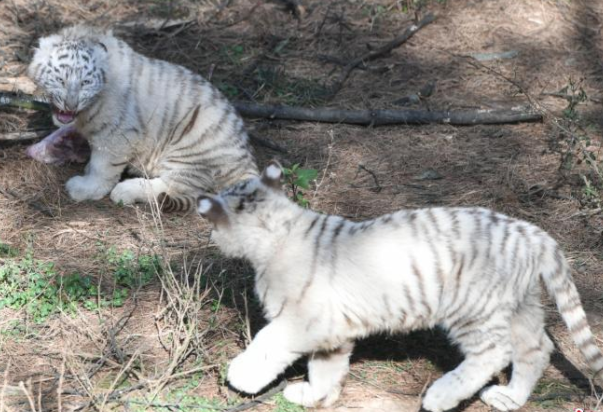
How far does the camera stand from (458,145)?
6980 mm

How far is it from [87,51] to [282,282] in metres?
2.91

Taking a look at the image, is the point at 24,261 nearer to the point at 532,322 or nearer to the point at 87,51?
the point at 87,51

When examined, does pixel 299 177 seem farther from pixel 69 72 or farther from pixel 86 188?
pixel 69 72

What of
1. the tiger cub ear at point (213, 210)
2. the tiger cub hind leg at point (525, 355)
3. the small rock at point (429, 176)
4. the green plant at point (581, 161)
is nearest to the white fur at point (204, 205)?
the tiger cub ear at point (213, 210)

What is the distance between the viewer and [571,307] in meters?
4.26

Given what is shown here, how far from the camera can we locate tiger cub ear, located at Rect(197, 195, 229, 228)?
4316 millimetres

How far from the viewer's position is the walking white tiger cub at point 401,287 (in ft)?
13.7

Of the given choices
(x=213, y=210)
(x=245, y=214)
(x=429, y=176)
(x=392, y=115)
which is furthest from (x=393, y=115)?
(x=213, y=210)

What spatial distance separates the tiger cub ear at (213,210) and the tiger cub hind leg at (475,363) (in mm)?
1400

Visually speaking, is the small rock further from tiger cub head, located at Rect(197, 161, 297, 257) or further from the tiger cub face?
the tiger cub face

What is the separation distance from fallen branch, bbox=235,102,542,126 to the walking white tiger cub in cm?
290

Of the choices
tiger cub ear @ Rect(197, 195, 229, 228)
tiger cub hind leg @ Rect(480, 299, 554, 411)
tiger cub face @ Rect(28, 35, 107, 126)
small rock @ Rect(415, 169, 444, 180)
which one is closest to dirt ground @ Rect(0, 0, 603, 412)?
small rock @ Rect(415, 169, 444, 180)

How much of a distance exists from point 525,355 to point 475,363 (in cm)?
42

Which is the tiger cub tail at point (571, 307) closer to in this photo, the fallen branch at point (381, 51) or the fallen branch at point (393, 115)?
the fallen branch at point (393, 115)
